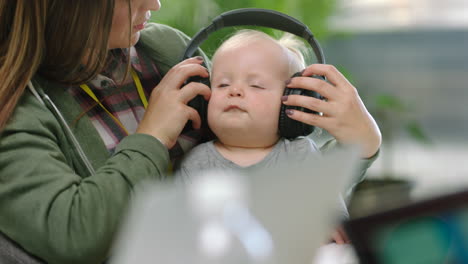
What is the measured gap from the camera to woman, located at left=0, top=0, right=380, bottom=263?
98 cm

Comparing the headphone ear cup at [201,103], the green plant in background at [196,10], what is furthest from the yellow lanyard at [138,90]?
the green plant in background at [196,10]

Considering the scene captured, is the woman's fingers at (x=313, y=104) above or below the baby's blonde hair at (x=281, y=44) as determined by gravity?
below

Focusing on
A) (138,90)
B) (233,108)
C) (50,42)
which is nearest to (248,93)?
(233,108)

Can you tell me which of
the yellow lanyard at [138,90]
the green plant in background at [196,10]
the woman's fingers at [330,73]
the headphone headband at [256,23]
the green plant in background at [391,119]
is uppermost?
the headphone headband at [256,23]

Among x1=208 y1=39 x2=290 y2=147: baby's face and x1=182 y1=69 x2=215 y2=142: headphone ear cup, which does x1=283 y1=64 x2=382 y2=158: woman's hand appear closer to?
x1=208 y1=39 x2=290 y2=147: baby's face

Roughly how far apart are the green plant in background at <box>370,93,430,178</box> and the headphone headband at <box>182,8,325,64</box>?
210 cm

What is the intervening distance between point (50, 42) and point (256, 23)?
17.2 inches

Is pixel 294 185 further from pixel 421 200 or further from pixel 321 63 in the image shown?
pixel 321 63

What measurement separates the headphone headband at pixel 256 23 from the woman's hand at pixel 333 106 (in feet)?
0.41

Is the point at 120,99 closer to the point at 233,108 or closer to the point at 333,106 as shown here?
the point at 233,108

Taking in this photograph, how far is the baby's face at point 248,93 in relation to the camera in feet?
4.00

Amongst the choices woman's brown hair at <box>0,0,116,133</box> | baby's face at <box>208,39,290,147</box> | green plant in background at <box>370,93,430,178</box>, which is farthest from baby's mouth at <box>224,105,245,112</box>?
green plant in background at <box>370,93,430,178</box>

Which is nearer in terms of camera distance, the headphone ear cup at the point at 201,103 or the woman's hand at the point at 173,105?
the woman's hand at the point at 173,105

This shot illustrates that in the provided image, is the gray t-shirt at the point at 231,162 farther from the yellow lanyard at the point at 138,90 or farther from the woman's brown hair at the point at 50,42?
the woman's brown hair at the point at 50,42
